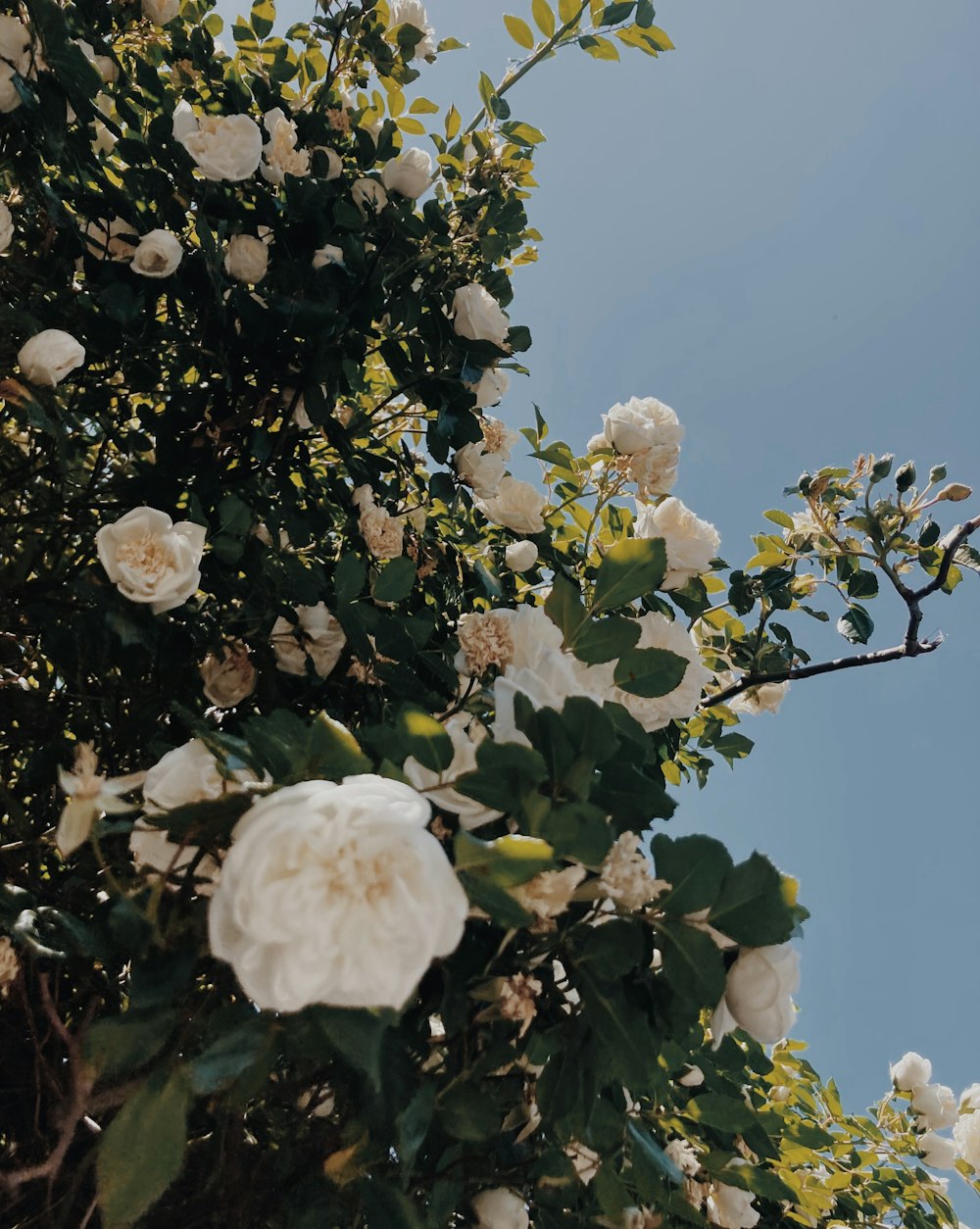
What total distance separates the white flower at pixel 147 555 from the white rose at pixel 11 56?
79 cm

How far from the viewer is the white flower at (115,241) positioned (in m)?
1.53

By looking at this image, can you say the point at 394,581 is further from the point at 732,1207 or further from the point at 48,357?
the point at 732,1207

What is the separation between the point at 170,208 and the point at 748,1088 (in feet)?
6.83

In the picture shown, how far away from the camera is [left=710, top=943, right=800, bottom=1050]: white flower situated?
0.74 meters

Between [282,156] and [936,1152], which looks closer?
[282,156]

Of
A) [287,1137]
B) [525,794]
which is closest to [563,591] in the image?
[525,794]

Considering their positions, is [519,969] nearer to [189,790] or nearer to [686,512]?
[189,790]

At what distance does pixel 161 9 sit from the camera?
1.65 m

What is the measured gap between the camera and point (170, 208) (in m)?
1.57

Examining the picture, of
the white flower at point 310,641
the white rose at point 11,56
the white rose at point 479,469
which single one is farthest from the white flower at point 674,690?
the white rose at point 11,56

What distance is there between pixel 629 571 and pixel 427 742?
1.22ft

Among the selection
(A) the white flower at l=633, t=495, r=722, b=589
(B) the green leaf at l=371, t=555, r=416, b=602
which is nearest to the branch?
(A) the white flower at l=633, t=495, r=722, b=589

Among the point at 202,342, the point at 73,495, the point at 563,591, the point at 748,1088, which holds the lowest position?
the point at 748,1088

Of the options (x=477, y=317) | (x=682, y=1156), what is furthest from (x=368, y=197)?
(x=682, y=1156)
